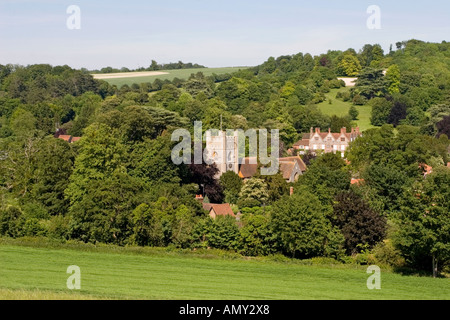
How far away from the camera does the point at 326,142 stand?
3398 inches

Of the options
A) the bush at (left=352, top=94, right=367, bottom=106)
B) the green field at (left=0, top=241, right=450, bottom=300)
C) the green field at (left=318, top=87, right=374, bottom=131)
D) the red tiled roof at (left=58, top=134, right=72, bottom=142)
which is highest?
the bush at (left=352, top=94, right=367, bottom=106)

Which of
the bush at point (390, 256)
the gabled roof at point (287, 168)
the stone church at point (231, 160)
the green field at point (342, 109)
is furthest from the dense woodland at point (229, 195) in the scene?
the green field at point (342, 109)

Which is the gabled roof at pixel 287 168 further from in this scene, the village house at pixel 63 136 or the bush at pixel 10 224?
the village house at pixel 63 136

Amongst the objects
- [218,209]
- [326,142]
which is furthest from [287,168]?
[326,142]

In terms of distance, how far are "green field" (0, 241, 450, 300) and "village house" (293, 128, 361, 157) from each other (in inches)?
2002

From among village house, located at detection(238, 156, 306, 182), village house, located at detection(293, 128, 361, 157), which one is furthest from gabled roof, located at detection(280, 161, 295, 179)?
village house, located at detection(293, 128, 361, 157)

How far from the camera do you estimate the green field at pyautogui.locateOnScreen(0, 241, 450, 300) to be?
27.1 m

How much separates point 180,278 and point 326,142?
5779 cm

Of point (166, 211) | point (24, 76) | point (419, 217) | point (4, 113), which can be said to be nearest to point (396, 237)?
point (419, 217)

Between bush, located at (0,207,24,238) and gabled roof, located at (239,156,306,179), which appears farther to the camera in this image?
gabled roof, located at (239,156,306,179)

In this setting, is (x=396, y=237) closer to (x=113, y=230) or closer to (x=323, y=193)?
(x=323, y=193)

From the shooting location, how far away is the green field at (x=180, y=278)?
2706cm

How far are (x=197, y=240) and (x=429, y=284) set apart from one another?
1320 cm

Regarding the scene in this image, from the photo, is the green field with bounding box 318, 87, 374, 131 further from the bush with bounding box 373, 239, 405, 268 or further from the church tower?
the bush with bounding box 373, 239, 405, 268
